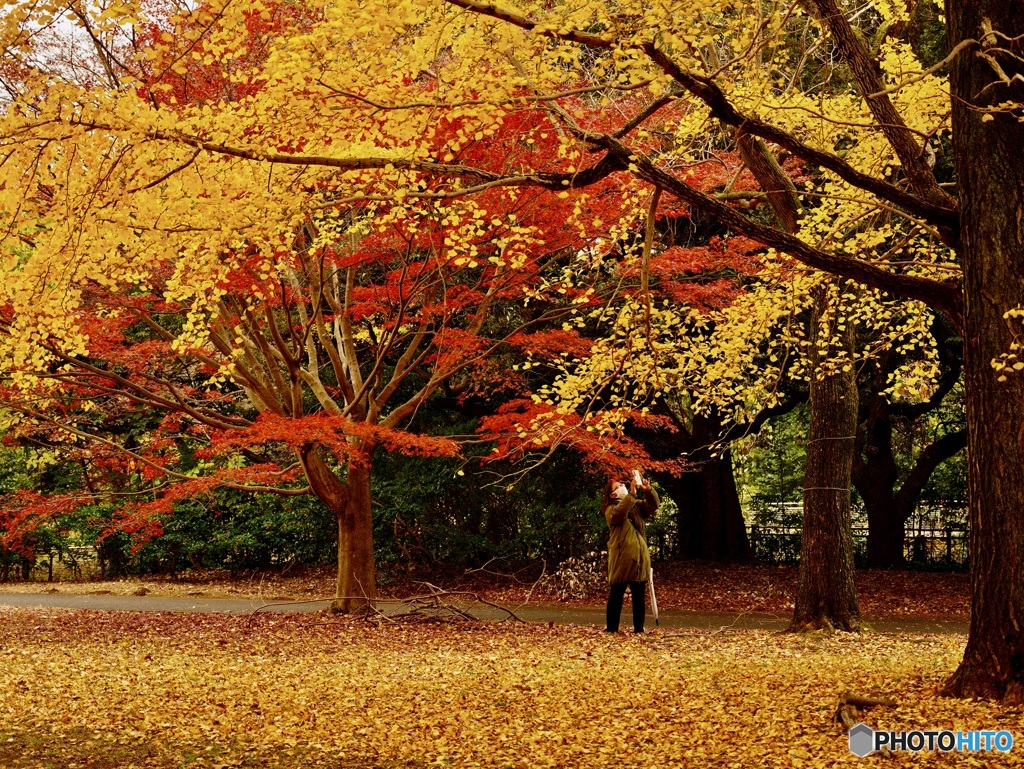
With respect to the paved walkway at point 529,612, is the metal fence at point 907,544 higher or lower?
higher

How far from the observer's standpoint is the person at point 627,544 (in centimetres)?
965

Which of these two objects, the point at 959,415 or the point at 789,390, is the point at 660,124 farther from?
the point at 959,415

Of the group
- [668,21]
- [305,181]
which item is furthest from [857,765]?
[305,181]

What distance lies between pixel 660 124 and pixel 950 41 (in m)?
5.39

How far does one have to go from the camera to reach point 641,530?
392 inches

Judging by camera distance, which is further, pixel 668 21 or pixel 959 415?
pixel 959 415

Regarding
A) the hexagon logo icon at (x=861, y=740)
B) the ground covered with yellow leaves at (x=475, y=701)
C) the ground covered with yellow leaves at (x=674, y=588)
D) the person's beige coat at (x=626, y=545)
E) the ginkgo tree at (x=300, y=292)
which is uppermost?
the ginkgo tree at (x=300, y=292)

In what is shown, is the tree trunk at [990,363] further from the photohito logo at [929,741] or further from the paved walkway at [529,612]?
the paved walkway at [529,612]

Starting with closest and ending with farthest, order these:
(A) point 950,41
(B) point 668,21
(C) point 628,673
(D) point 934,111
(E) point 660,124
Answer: (B) point 668,21 < (A) point 950,41 < (C) point 628,673 < (D) point 934,111 < (E) point 660,124

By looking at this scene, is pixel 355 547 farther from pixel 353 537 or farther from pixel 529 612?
pixel 529 612

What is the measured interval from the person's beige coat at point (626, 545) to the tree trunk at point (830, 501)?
1.51 metres

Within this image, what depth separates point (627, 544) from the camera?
969 cm

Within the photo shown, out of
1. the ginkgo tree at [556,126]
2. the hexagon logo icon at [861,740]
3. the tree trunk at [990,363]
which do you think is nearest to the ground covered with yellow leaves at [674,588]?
the tree trunk at [990,363]

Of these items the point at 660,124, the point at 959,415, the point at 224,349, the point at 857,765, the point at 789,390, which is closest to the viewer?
the point at 857,765
